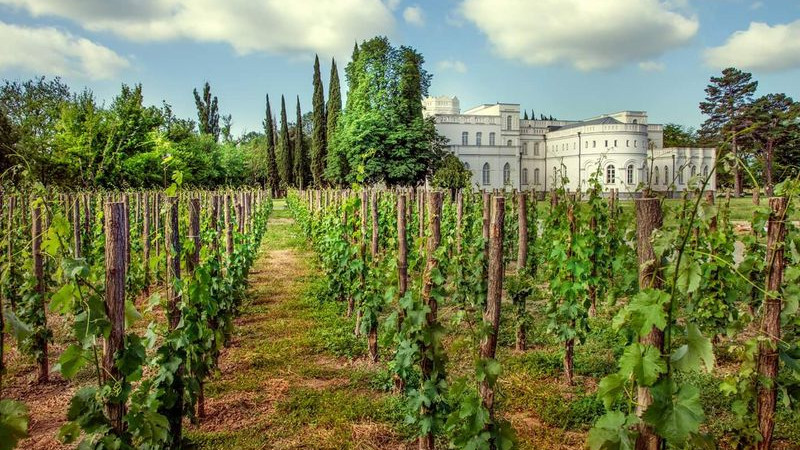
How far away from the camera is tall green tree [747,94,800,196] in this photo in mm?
43594

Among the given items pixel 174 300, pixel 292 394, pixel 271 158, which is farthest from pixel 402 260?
pixel 271 158

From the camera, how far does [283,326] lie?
736 centimetres

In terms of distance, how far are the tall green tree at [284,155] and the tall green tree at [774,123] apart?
42513 millimetres

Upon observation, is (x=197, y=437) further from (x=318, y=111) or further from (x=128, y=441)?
(x=318, y=111)

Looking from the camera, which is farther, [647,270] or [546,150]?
[546,150]

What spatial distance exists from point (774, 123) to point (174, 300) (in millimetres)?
53963

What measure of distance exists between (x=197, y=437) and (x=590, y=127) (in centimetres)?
6036

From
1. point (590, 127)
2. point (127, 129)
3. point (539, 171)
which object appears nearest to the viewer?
point (127, 129)

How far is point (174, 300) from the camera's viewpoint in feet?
13.3

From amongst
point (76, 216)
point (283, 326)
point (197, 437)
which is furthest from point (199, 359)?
point (76, 216)

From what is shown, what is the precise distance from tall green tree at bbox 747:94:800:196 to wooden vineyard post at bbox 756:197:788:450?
4780 centimetres

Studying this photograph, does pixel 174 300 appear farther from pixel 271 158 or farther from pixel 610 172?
pixel 610 172

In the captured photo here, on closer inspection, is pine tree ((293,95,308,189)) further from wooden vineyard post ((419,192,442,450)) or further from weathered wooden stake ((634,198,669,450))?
weathered wooden stake ((634,198,669,450))

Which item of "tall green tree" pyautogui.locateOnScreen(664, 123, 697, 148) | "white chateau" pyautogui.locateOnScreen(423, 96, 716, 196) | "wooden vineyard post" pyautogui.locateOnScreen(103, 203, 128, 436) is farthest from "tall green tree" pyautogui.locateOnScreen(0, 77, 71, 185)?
"tall green tree" pyautogui.locateOnScreen(664, 123, 697, 148)
